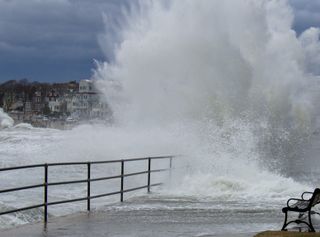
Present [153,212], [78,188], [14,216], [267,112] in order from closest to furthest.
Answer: [153,212], [14,216], [78,188], [267,112]

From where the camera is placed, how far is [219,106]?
3228 cm

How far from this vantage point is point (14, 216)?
14.9m

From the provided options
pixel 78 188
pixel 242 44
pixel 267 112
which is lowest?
pixel 78 188

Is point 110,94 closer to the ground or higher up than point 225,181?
higher up

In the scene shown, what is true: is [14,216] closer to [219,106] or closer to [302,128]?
[219,106]

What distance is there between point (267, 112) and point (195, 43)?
18.3 ft

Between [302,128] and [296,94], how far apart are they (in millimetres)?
1717

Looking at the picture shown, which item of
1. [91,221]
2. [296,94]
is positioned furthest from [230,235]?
[296,94]

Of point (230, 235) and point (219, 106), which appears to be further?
point (219, 106)

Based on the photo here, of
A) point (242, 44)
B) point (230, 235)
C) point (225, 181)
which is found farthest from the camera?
point (242, 44)

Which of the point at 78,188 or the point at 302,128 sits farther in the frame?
the point at 302,128

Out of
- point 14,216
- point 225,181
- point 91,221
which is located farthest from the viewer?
point 225,181

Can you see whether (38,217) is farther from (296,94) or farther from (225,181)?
(296,94)

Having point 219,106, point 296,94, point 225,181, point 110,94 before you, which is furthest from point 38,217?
point 110,94
